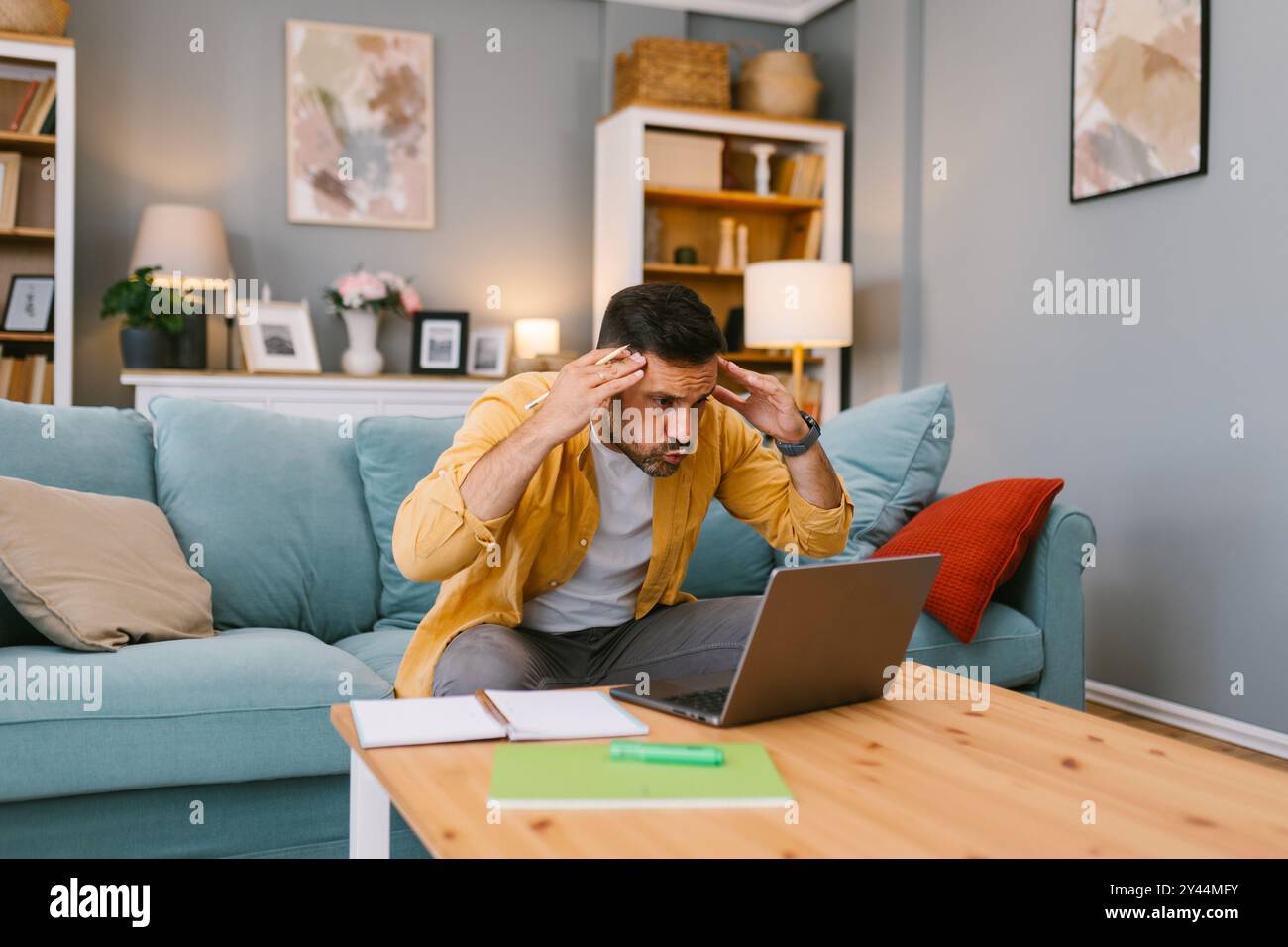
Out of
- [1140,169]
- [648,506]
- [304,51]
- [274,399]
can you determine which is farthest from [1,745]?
[304,51]

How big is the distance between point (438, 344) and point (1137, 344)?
260 centimetres

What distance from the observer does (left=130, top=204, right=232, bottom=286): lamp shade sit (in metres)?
4.10

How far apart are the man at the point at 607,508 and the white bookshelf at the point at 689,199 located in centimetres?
269

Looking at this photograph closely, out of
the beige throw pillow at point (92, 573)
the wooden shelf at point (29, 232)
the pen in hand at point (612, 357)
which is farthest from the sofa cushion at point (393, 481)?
the wooden shelf at point (29, 232)

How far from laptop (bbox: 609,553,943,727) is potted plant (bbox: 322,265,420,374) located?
3247 millimetres

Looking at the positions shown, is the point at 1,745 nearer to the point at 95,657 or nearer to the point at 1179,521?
the point at 95,657

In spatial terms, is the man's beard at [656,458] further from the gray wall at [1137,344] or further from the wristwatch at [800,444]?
the gray wall at [1137,344]

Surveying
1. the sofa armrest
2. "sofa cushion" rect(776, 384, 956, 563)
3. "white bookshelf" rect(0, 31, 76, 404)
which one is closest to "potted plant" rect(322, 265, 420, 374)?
"white bookshelf" rect(0, 31, 76, 404)

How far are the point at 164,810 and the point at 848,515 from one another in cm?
120

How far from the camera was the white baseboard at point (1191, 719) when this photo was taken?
3.04 meters

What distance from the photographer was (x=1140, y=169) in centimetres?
342

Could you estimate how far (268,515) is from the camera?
2.38 meters

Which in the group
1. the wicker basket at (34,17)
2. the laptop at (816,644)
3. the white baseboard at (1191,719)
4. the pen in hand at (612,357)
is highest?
the wicker basket at (34,17)

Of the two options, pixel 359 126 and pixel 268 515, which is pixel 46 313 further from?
pixel 268 515
